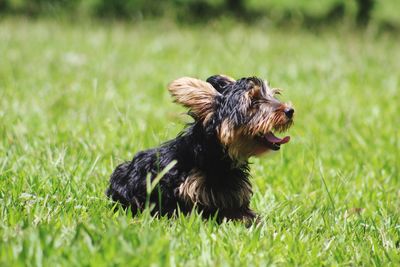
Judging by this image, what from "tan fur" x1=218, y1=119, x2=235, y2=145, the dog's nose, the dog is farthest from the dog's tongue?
"tan fur" x1=218, y1=119, x2=235, y2=145

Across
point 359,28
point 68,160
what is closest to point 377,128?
point 68,160

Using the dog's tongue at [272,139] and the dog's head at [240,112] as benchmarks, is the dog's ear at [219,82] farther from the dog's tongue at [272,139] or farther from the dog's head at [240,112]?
the dog's tongue at [272,139]

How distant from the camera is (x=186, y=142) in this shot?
412cm

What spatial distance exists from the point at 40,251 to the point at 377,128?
5.26m

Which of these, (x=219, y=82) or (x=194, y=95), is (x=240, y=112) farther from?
(x=219, y=82)

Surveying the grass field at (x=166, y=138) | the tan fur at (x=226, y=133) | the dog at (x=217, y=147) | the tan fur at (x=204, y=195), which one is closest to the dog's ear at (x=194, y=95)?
the dog at (x=217, y=147)

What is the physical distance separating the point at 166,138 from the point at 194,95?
388 millimetres

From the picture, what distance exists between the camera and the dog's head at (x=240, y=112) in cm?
389

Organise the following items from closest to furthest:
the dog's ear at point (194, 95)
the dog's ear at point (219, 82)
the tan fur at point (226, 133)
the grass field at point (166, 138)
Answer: the grass field at point (166, 138) → the tan fur at point (226, 133) → the dog's ear at point (194, 95) → the dog's ear at point (219, 82)

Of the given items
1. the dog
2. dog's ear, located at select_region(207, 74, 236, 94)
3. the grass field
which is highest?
dog's ear, located at select_region(207, 74, 236, 94)

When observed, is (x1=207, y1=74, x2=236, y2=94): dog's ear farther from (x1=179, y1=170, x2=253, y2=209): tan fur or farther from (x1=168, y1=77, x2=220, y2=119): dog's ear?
(x1=179, y1=170, x2=253, y2=209): tan fur

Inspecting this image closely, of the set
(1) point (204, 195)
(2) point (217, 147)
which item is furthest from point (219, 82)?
(1) point (204, 195)

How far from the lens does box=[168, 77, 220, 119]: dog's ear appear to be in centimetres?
397

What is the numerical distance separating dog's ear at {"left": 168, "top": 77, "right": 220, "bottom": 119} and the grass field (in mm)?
248
